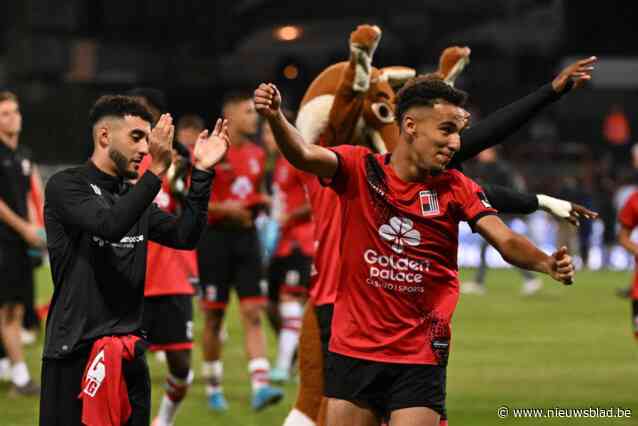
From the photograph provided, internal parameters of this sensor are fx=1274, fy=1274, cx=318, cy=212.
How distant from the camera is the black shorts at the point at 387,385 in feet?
17.4

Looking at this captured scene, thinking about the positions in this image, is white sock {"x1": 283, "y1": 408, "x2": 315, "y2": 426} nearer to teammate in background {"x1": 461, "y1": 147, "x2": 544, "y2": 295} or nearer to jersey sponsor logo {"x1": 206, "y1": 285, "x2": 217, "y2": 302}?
jersey sponsor logo {"x1": 206, "y1": 285, "x2": 217, "y2": 302}

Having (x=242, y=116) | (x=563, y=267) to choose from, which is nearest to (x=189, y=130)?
(x=242, y=116)

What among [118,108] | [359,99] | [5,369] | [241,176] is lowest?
[5,369]

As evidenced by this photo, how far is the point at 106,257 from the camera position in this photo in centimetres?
557

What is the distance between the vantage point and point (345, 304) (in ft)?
18.1

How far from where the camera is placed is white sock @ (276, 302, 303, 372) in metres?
10.9

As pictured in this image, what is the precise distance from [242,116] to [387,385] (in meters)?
5.41

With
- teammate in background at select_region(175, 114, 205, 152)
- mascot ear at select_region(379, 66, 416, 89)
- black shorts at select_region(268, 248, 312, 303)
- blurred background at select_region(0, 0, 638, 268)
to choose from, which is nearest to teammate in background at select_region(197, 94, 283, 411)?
teammate in background at select_region(175, 114, 205, 152)

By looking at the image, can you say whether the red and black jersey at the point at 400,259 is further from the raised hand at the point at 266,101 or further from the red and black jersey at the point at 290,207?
the red and black jersey at the point at 290,207

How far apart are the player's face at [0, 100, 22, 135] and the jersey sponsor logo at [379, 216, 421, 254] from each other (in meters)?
5.72

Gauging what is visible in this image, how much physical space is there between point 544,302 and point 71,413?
1342 centimetres

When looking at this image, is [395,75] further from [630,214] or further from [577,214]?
[630,214]

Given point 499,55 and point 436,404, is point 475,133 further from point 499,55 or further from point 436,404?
point 499,55

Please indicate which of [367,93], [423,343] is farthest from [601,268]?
[423,343]
